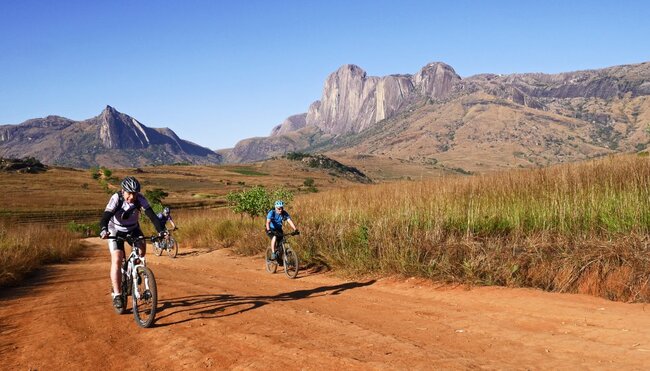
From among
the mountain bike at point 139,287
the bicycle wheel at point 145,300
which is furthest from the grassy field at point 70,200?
the bicycle wheel at point 145,300

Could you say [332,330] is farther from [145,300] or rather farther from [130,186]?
[130,186]

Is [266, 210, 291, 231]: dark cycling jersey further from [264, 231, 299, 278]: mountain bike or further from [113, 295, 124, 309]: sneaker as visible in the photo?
[113, 295, 124, 309]: sneaker

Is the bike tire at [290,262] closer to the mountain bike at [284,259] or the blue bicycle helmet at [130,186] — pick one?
the mountain bike at [284,259]

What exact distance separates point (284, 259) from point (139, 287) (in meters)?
5.92

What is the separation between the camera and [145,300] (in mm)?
7855

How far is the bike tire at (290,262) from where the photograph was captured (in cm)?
1344

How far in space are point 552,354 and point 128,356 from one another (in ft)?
16.9

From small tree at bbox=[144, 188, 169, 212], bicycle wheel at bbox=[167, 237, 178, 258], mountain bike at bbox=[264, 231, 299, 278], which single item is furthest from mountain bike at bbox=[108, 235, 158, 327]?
small tree at bbox=[144, 188, 169, 212]

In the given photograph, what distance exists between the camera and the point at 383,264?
11.8 m

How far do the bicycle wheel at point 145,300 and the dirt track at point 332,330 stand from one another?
0.58 feet

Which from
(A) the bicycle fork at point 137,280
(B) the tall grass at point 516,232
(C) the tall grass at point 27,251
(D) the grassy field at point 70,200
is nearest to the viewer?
(A) the bicycle fork at point 137,280

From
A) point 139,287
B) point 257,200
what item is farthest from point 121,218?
point 257,200

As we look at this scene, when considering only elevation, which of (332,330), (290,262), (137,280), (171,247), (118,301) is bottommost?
(171,247)

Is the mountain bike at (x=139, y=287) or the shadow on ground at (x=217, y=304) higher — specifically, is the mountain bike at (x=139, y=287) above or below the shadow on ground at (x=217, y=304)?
above
